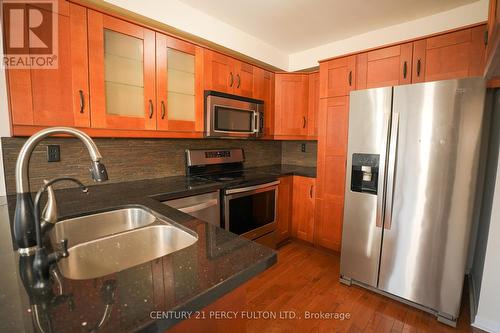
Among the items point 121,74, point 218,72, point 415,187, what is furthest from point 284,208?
point 121,74

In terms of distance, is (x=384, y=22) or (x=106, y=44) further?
(x=384, y=22)

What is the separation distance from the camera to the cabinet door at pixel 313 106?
114 inches

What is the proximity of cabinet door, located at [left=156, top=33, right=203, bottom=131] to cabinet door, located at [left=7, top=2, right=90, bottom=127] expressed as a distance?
1.69ft

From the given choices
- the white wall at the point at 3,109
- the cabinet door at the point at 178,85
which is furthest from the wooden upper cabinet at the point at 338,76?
the white wall at the point at 3,109

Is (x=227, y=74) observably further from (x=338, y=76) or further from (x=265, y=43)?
(x=338, y=76)

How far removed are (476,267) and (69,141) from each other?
3.45 meters

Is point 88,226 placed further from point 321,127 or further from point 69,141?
point 321,127

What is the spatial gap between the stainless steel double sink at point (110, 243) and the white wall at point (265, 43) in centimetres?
164

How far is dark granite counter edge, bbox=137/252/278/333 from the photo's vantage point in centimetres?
48

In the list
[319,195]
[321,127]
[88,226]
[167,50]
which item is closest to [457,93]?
[321,127]

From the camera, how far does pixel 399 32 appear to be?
243 centimetres

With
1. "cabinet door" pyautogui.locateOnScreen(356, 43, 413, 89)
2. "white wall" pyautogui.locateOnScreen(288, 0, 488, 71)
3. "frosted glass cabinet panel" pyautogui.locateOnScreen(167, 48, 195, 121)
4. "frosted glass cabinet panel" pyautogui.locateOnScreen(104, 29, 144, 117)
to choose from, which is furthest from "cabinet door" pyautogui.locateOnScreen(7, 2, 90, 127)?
"white wall" pyautogui.locateOnScreen(288, 0, 488, 71)

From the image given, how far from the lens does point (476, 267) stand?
1.97 meters

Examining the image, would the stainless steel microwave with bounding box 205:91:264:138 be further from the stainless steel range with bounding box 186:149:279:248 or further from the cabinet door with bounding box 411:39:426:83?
the cabinet door with bounding box 411:39:426:83
